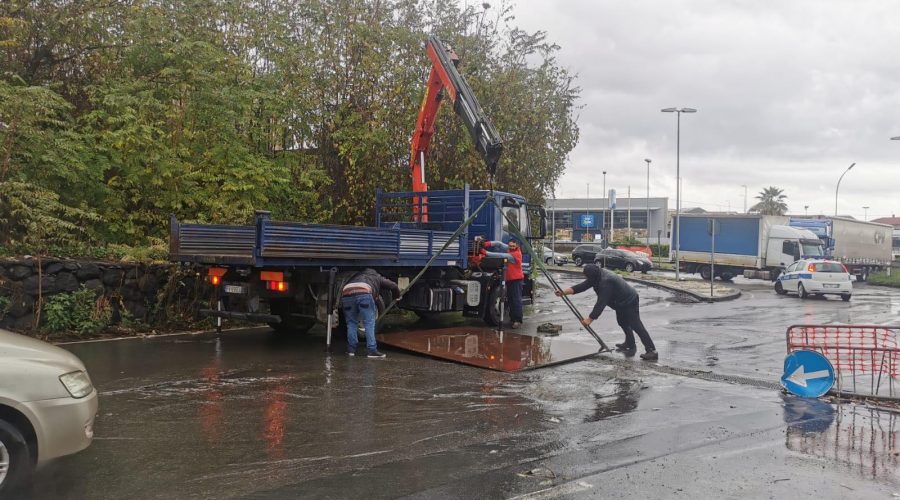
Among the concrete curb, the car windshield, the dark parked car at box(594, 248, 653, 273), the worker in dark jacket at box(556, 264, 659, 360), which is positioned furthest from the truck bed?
the dark parked car at box(594, 248, 653, 273)

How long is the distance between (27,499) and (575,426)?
4.43 meters

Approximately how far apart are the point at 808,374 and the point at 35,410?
7.66 metres

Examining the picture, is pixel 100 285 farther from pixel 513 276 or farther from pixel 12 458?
pixel 12 458

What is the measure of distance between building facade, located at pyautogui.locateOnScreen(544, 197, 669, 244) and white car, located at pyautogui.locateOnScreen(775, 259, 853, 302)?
50.5 meters

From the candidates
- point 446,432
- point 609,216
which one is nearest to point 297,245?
point 446,432

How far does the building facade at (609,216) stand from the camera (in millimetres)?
78688

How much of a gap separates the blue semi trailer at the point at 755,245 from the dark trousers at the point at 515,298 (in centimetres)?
2095

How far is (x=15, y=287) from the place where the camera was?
10875 mm

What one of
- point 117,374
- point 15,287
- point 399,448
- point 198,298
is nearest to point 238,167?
point 198,298

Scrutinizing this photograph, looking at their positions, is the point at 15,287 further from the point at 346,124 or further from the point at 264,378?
the point at 346,124

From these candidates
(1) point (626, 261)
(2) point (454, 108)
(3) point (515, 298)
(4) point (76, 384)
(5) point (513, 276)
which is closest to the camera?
(4) point (76, 384)

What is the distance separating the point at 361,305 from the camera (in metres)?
9.92

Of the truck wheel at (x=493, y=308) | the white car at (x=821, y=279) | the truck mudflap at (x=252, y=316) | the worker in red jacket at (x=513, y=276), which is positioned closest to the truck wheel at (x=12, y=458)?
the truck mudflap at (x=252, y=316)

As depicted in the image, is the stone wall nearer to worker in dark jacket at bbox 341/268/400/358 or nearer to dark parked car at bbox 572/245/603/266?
worker in dark jacket at bbox 341/268/400/358
